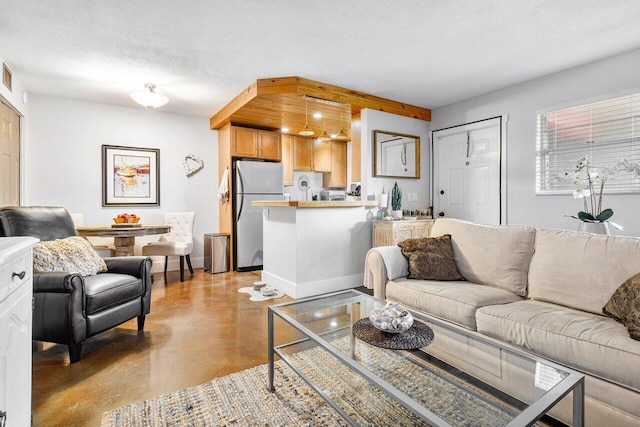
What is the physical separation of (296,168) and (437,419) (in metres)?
5.21

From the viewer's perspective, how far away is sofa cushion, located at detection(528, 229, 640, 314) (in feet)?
5.90

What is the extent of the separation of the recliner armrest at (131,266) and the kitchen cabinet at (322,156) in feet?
12.6

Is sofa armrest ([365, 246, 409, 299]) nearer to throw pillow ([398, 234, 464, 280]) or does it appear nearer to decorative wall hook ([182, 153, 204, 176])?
throw pillow ([398, 234, 464, 280])

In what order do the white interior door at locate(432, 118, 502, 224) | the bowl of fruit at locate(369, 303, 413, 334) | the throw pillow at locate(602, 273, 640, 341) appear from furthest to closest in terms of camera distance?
1. the white interior door at locate(432, 118, 502, 224)
2. the bowl of fruit at locate(369, 303, 413, 334)
3. the throw pillow at locate(602, 273, 640, 341)

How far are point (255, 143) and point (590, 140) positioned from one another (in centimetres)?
425

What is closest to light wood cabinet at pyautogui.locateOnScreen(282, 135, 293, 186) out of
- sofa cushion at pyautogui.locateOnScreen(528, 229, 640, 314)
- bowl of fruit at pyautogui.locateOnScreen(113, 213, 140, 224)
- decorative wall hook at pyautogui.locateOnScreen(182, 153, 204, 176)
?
decorative wall hook at pyautogui.locateOnScreen(182, 153, 204, 176)

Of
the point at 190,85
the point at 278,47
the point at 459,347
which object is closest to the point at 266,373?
the point at 459,347

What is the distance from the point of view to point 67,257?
2.37 metres

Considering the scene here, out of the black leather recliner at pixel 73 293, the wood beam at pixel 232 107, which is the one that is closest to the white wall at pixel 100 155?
the wood beam at pixel 232 107

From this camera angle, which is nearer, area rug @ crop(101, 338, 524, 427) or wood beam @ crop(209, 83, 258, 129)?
area rug @ crop(101, 338, 524, 427)

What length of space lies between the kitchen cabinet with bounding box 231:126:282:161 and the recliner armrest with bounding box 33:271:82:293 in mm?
3216

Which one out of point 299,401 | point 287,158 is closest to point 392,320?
point 299,401

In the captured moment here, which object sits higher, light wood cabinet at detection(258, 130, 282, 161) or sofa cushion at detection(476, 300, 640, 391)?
light wood cabinet at detection(258, 130, 282, 161)

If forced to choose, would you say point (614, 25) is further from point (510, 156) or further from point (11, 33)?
point (11, 33)
